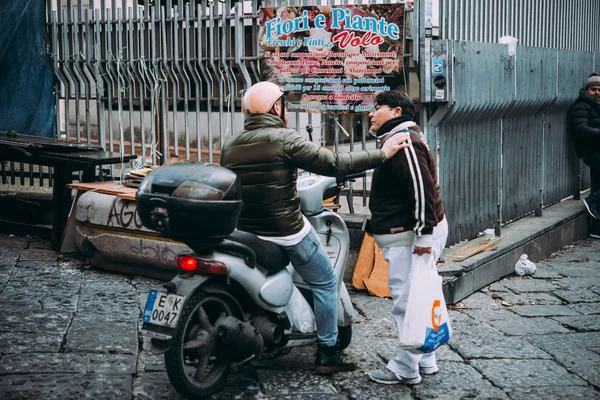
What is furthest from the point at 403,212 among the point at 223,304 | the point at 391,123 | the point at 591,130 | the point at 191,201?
the point at 591,130

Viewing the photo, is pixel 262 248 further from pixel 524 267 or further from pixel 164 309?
pixel 524 267

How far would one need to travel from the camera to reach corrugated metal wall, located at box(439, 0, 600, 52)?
7777 millimetres

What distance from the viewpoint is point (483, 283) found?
7.60 meters

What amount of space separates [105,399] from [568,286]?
4.65 meters

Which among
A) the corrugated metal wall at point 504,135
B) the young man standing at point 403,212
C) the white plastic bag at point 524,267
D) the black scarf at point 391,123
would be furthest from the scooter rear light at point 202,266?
the white plastic bag at point 524,267

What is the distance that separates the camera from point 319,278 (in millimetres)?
5242

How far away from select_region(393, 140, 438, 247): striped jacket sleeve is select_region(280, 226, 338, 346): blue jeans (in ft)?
1.86

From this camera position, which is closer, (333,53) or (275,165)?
(275,165)

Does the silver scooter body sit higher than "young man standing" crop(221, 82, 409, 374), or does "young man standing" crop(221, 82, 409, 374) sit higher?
"young man standing" crop(221, 82, 409, 374)

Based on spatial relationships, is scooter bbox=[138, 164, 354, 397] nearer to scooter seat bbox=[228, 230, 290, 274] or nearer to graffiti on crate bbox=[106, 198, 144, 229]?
scooter seat bbox=[228, 230, 290, 274]

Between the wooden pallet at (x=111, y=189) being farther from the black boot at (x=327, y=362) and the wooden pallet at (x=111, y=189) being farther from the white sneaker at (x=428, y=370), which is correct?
the white sneaker at (x=428, y=370)

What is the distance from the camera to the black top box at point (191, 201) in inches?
178

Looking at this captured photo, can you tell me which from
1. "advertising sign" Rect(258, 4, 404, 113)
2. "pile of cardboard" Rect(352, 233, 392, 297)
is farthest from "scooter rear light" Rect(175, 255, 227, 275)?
"advertising sign" Rect(258, 4, 404, 113)

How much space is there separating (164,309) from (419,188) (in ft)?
5.31
